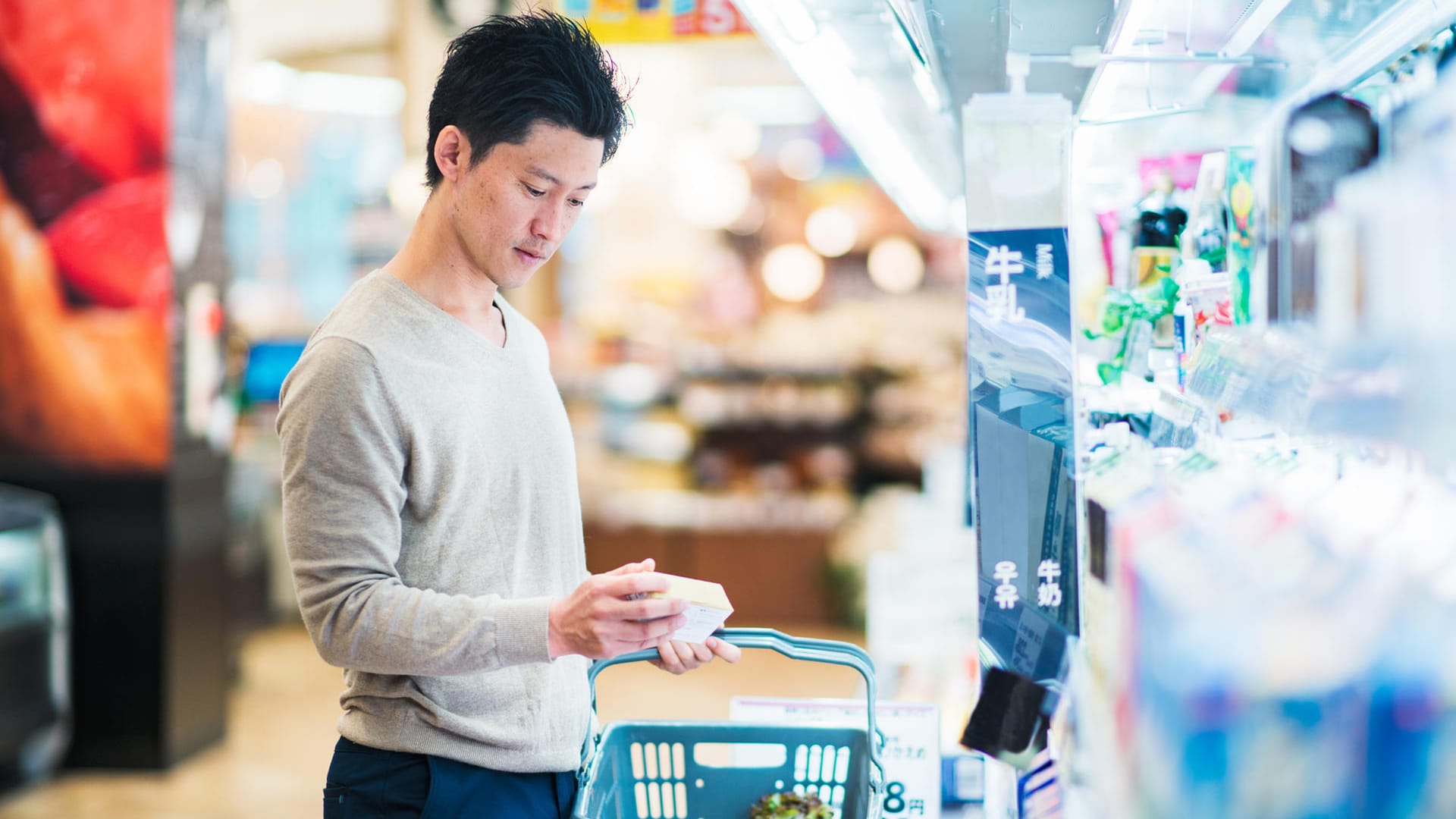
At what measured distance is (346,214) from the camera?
8.55m

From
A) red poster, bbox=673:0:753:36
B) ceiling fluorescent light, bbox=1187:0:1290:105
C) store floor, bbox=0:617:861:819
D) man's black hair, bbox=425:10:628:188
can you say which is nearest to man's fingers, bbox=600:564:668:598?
man's black hair, bbox=425:10:628:188

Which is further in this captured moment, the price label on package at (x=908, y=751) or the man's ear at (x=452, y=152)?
the price label on package at (x=908, y=751)

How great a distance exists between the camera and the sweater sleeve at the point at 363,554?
131cm

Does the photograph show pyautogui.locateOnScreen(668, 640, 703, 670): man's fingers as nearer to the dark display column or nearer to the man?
the man

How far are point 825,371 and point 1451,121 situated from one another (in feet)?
23.9

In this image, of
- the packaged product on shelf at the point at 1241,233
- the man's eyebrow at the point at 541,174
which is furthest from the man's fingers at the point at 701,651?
the packaged product on shelf at the point at 1241,233

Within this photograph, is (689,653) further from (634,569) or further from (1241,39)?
(1241,39)

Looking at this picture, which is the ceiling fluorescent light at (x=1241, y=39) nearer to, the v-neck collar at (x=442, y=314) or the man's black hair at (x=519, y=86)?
the man's black hair at (x=519, y=86)

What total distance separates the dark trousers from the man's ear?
0.72 m

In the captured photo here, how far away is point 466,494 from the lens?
4.71 ft

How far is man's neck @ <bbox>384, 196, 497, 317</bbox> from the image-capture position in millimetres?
1521

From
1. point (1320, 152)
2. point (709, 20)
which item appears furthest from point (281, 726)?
point (1320, 152)

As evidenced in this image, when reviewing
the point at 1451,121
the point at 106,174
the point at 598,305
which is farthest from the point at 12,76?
the point at 1451,121

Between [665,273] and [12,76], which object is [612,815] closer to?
[12,76]
